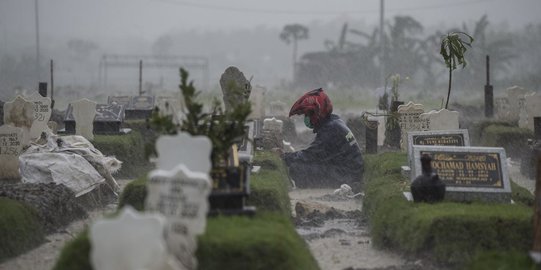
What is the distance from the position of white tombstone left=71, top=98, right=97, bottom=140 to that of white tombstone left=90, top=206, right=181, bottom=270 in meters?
10.7

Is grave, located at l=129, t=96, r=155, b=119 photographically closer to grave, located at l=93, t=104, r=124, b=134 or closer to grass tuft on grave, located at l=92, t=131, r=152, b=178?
grave, located at l=93, t=104, r=124, b=134

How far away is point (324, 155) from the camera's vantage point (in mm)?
15070

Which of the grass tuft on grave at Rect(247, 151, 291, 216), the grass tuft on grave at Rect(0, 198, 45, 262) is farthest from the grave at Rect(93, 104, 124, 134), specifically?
the grass tuft on grave at Rect(0, 198, 45, 262)

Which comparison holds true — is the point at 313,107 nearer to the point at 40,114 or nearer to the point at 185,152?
the point at 40,114

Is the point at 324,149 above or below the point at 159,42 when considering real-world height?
below

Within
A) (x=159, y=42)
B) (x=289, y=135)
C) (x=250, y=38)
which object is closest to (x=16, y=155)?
(x=289, y=135)

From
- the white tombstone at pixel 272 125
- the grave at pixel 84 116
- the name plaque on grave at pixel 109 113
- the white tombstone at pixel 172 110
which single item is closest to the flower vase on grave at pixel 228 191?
the white tombstone at pixel 172 110

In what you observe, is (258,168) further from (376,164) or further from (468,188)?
(468,188)

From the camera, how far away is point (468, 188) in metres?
9.58

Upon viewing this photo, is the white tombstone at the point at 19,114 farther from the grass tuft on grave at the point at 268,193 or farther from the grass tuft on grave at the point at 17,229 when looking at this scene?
the grass tuft on grave at the point at 17,229

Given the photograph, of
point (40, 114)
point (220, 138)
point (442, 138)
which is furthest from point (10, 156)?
point (442, 138)

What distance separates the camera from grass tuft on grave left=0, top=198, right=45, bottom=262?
8.97 metres

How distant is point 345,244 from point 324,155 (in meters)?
5.26

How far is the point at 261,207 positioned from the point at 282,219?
1630mm
